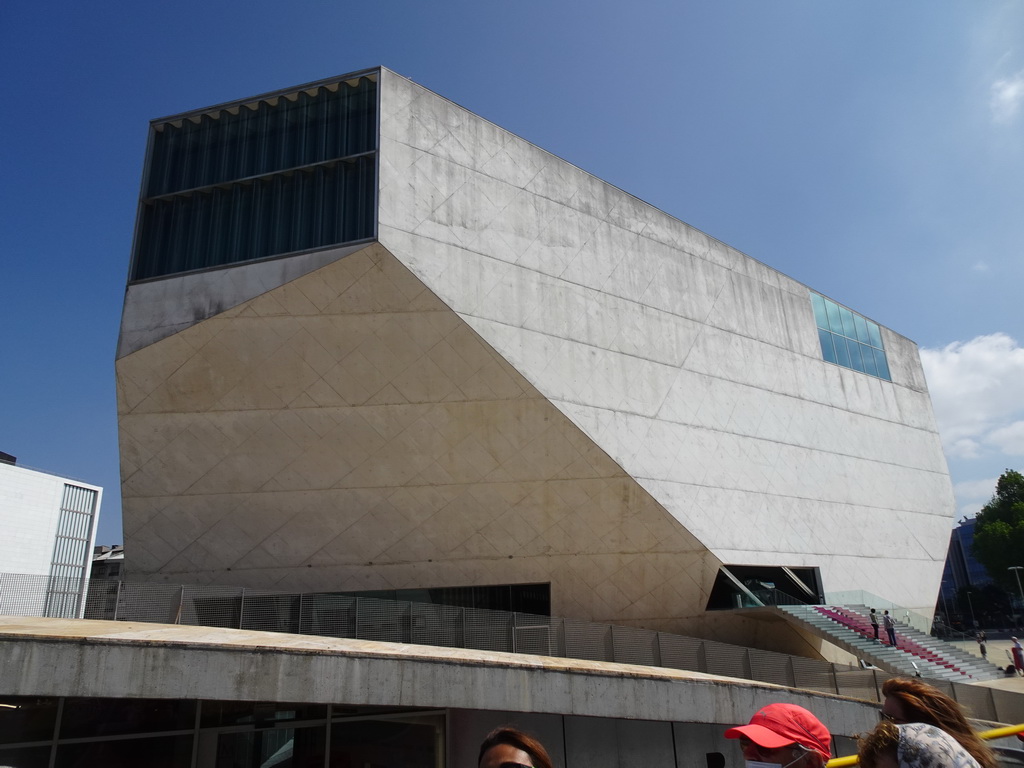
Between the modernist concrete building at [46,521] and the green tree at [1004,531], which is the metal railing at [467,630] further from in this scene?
the green tree at [1004,531]

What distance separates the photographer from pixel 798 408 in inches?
1169

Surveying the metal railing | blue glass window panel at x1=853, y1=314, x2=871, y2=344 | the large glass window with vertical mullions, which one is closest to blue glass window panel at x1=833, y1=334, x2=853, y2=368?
the large glass window with vertical mullions

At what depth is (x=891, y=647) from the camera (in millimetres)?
22328

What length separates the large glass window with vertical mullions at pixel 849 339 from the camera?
32875 millimetres

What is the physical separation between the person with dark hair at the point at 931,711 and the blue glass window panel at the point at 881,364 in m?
35.6

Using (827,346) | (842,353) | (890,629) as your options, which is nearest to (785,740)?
(890,629)

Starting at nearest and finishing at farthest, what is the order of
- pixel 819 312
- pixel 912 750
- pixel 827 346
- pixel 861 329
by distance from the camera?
1. pixel 912 750
2. pixel 827 346
3. pixel 819 312
4. pixel 861 329

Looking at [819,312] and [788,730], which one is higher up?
[819,312]

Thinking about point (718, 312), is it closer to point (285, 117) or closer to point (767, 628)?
point (767, 628)

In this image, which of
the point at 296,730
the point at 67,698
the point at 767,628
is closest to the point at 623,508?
the point at 767,628

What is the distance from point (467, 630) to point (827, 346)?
22.9m

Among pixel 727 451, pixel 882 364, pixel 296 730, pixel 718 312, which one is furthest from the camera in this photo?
pixel 882 364

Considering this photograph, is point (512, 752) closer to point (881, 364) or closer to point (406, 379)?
point (406, 379)

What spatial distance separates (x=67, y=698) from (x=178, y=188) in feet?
53.2
